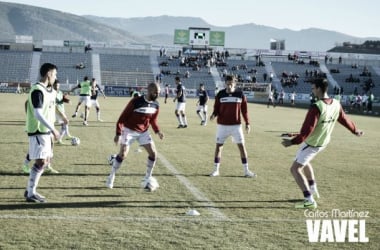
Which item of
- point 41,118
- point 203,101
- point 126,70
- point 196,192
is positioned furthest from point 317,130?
point 126,70

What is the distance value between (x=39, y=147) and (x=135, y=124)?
2008 mm

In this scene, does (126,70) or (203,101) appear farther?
(126,70)

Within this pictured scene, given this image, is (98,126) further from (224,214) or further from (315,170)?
(224,214)

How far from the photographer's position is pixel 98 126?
22281mm

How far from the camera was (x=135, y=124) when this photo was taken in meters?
9.73

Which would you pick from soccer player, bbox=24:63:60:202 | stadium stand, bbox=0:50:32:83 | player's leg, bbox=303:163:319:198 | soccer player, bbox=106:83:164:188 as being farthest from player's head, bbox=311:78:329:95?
stadium stand, bbox=0:50:32:83

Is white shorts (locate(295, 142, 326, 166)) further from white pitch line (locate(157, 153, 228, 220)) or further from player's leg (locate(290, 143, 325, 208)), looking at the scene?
white pitch line (locate(157, 153, 228, 220))

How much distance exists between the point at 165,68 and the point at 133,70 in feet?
15.0

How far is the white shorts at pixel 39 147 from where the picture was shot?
8328mm

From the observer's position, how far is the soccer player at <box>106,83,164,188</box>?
9.55 m

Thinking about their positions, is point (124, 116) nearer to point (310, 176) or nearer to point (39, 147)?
point (39, 147)

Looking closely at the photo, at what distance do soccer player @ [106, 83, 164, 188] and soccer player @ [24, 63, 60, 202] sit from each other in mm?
1450

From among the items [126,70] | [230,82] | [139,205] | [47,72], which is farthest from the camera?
[126,70]

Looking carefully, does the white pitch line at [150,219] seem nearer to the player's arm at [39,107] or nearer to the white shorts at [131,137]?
the player's arm at [39,107]
